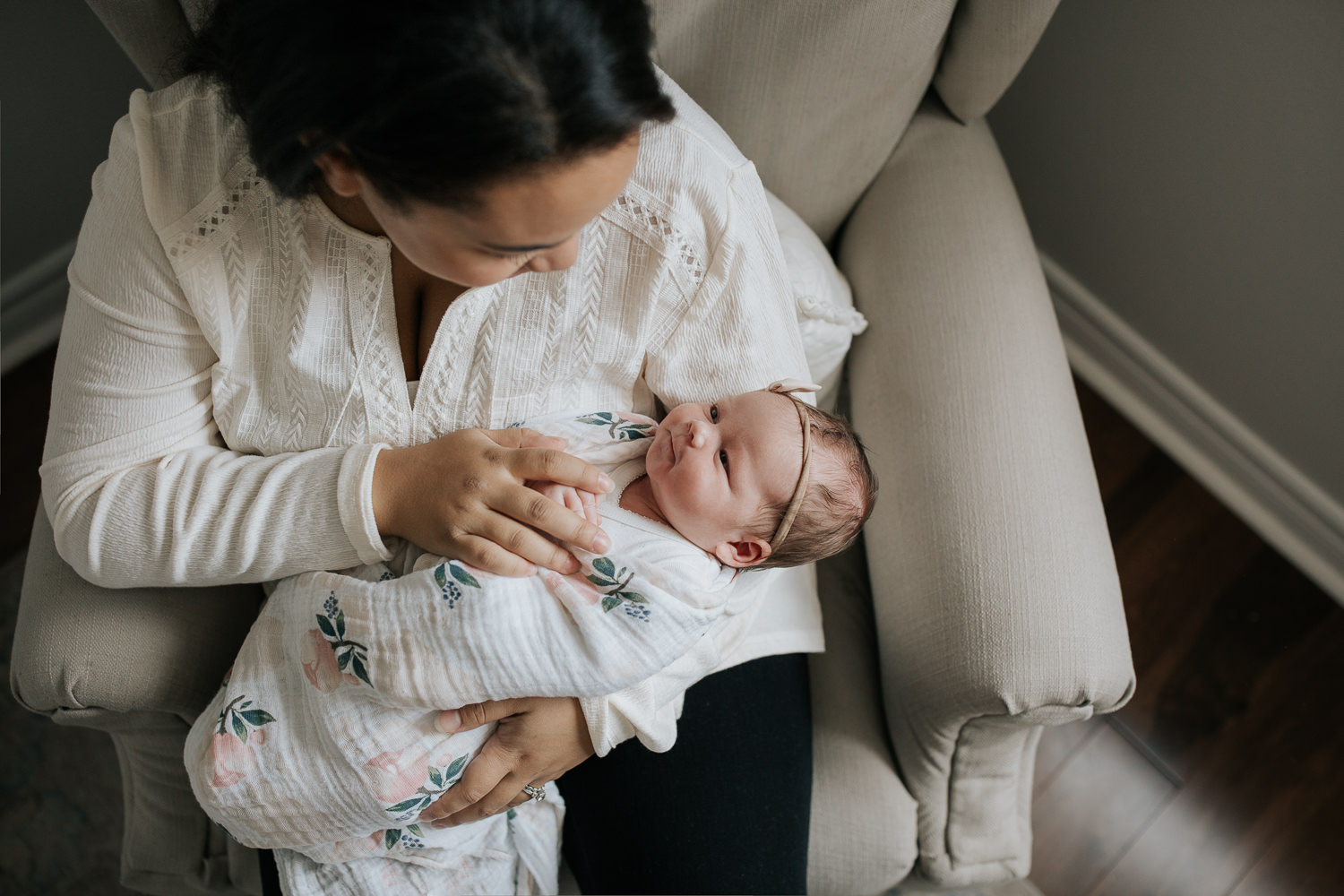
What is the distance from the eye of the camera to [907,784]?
1.14 m

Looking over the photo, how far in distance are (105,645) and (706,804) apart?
2.27 ft

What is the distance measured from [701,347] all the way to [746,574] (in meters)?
0.27

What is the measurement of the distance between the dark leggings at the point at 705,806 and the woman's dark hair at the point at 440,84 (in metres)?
0.70

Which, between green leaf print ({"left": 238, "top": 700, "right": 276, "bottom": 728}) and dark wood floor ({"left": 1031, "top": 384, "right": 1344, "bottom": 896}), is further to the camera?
dark wood floor ({"left": 1031, "top": 384, "right": 1344, "bottom": 896})

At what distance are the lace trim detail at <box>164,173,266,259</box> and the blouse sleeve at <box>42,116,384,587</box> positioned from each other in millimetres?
41

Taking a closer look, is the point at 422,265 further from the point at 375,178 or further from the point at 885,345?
the point at 885,345

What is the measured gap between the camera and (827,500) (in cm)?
94

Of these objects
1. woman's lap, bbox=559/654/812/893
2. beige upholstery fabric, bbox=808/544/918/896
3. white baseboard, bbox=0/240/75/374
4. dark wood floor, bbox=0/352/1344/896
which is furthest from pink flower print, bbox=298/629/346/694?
white baseboard, bbox=0/240/75/374

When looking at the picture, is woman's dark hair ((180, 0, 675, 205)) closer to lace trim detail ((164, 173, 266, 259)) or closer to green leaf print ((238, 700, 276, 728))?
lace trim detail ((164, 173, 266, 259))

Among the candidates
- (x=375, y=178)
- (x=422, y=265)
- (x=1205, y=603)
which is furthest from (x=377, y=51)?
(x=1205, y=603)

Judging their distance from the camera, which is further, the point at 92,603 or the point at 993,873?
the point at 993,873

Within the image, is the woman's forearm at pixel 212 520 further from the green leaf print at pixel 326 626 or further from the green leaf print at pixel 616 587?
the green leaf print at pixel 616 587

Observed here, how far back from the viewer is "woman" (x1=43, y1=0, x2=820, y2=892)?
807 mm

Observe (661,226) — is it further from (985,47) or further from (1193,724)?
(1193,724)
